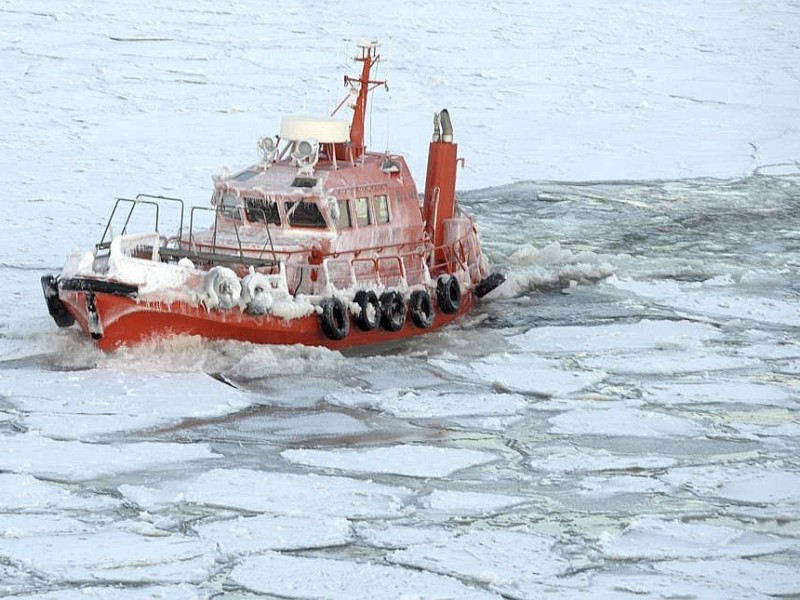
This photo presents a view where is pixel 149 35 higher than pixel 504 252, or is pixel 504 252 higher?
pixel 149 35

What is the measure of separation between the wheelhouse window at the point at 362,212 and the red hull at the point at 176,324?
1.15 metres

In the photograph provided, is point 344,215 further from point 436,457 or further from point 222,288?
point 436,457

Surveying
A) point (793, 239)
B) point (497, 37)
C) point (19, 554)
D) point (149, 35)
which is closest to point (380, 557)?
point (19, 554)

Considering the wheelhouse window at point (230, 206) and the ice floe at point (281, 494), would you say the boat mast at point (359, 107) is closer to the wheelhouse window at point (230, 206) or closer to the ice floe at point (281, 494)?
the wheelhouse window at point (230, 206)

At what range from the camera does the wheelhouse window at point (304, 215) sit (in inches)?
479

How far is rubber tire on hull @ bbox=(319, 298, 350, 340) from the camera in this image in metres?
11.6

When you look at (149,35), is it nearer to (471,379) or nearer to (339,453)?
(471,379)

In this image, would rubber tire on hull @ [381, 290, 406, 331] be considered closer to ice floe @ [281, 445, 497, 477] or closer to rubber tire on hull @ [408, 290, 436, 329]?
rubber tire on hull @ [408, 290, 436, 329]

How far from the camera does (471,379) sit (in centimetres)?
1119

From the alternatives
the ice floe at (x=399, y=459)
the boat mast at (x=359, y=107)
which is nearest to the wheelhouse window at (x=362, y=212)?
the boat mast at (x=359, y=107)

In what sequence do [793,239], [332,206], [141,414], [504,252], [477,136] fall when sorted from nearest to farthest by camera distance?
1. [141,414]
2. [332,206]
3. [504,252]
4. [793,239]
5. [477,136]

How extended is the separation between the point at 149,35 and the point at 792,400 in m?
14.6

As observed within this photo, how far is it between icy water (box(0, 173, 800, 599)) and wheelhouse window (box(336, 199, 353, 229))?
107 centimetres

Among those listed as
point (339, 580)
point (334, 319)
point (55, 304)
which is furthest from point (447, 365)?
point (339, 580)
